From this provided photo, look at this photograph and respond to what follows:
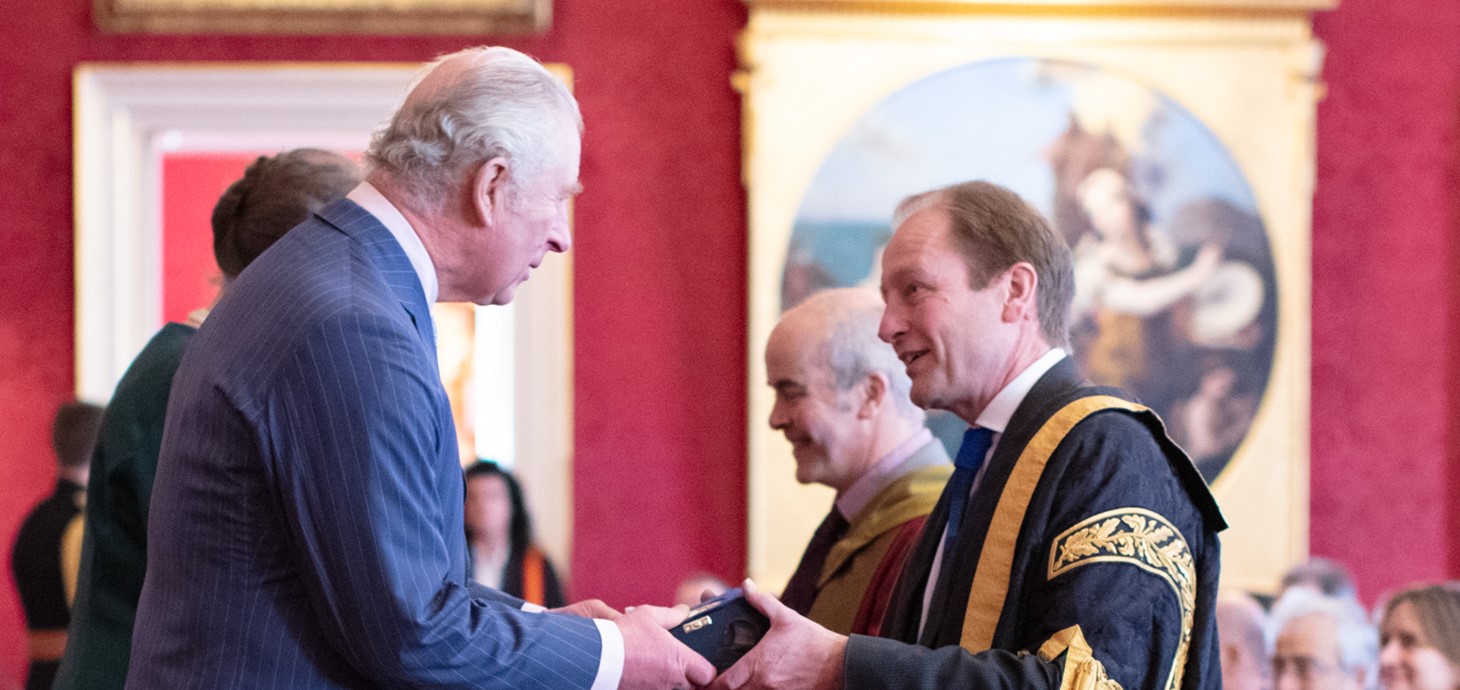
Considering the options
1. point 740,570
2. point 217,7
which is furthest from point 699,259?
point 217,7

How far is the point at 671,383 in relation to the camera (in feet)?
20.1

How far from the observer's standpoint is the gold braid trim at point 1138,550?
2197mm

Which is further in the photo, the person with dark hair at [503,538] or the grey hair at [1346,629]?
the person with dark hair at [503,538]

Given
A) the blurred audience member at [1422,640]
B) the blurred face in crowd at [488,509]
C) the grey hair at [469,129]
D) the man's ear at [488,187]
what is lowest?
the blurred audience member at [1422,640]

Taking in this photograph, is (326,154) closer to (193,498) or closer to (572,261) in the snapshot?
(193,498)

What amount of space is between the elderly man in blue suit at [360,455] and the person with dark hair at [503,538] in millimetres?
3500

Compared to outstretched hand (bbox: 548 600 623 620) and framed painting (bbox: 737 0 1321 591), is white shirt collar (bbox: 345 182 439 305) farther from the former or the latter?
framed painting (bbox: 737 0 1321 591)

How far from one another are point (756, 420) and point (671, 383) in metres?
0.36

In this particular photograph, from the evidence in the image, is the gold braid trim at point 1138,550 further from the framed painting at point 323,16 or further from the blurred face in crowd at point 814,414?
the framed painting at point 323,16

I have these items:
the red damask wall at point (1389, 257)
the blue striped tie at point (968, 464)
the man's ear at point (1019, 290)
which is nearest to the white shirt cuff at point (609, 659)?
the blue striped tie at point (968, 464)

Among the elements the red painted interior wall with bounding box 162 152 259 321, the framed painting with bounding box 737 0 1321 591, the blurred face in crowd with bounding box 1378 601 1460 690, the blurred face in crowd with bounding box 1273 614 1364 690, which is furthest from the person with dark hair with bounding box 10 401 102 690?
the red painted interior wall with bounding box 162 152 259 321

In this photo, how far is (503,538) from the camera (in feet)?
18.4

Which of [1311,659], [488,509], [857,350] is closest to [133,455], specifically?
[857,350]

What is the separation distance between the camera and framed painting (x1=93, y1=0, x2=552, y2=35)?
5.97 m
